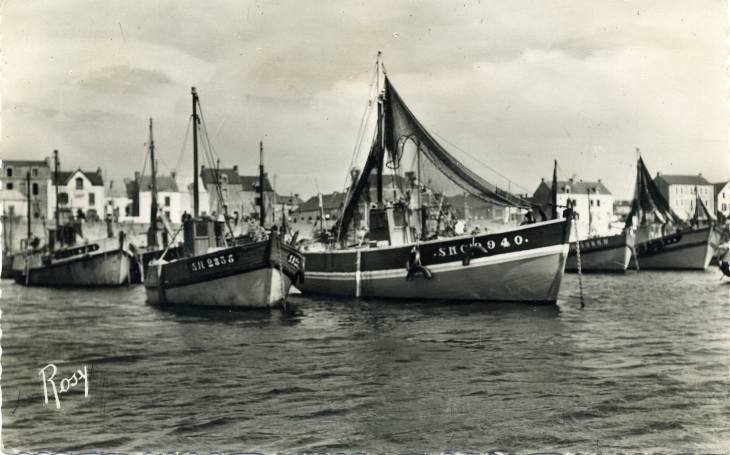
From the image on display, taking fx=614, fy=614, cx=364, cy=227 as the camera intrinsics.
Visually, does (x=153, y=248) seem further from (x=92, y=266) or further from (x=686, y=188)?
(x=686, y=188)

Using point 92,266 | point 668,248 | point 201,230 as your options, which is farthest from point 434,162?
point 668,248

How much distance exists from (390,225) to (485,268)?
11.1 ft

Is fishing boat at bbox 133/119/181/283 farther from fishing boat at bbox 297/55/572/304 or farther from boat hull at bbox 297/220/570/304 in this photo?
boat hull at bbox 297/220/570/304

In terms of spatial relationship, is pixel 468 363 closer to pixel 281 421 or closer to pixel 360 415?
pixel 360 415

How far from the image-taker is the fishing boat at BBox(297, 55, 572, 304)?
11633 mm

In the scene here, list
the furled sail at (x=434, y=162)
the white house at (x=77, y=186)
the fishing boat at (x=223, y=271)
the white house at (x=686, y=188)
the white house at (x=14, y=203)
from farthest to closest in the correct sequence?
the fishing boat at (x=223, y=271) < the furled sail at (x=434, y=162) < the white house at (x=77, y=186) < the white house at (x=686, y=188) < the white house at (x=14, y=203)

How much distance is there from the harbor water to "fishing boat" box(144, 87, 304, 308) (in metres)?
2.65

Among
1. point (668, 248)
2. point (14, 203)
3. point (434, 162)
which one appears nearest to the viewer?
point (14, 203)

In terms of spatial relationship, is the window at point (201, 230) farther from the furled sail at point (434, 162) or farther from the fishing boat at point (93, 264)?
the fishing boat at point (93, 264)

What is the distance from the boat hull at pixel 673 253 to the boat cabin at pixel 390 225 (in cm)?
1537

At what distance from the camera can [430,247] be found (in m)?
15.2

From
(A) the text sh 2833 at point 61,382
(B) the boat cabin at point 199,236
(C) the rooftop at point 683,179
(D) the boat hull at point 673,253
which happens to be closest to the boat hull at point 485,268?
(C) the rooftop at point 683,179

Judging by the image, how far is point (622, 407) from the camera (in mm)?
6371

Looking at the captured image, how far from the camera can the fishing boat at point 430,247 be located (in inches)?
458
